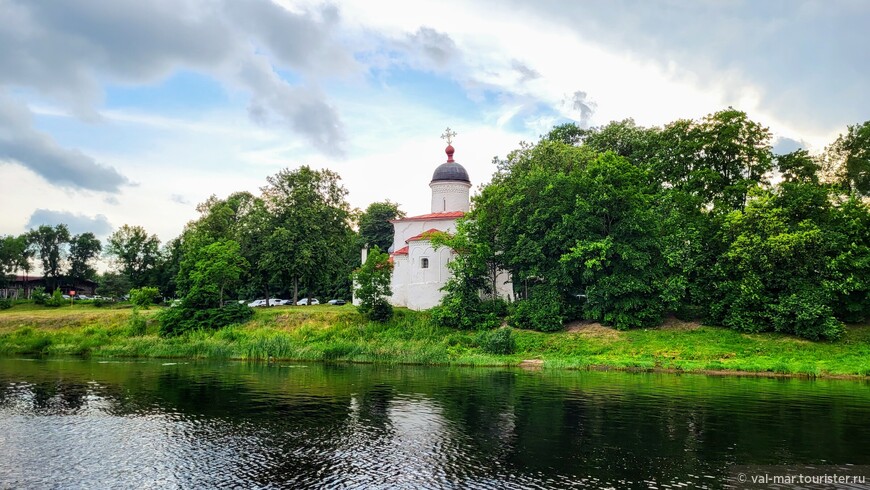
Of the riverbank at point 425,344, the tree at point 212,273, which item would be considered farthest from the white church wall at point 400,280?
the tree at point 212,273

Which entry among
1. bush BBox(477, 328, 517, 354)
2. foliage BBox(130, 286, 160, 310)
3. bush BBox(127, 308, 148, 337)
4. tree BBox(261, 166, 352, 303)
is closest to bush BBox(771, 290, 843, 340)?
bush BBox(477, 328, 517, 354)

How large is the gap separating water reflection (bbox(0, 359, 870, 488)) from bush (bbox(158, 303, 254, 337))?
62.3 feet

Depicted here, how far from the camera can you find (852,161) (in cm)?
4481

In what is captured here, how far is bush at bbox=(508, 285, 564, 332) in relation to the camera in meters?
41.9

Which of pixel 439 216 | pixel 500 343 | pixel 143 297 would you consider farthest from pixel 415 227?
pixel 143 297

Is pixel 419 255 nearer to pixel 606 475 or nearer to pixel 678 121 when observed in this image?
pixel 678 121

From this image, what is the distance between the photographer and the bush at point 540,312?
41938mm

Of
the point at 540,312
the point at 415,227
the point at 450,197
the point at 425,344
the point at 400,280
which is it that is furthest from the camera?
the point at 450,197

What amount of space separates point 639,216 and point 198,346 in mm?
35881

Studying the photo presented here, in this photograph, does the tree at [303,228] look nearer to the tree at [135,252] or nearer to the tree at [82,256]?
the tree at [135,252]

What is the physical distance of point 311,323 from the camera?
46.8m

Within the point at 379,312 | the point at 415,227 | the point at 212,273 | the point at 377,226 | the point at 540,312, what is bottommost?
the point at 379,312

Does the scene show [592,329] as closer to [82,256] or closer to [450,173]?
[450,173]

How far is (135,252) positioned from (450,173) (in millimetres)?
49118
